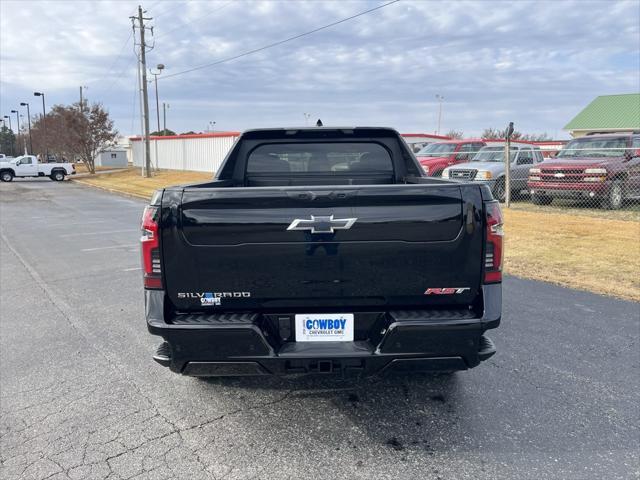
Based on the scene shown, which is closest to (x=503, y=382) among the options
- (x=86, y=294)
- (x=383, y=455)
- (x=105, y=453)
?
(x=383, y=455)

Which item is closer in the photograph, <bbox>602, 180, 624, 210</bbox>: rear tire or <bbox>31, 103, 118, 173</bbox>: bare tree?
<bbox>602, 180, 624, 210</bbox>: rear tire

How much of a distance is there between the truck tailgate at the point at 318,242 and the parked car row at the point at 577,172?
9.16m

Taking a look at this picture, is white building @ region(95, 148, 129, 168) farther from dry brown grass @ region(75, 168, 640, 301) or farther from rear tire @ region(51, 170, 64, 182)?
→ dry brown grass @ region(75, 168, 640, 301)

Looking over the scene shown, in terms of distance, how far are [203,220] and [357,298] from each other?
966mm

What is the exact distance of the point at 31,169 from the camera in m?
37.5

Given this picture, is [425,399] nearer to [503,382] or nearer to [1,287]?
[503,382]

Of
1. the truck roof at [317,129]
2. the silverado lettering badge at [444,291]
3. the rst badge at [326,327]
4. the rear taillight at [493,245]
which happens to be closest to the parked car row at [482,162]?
the truck roof at [317,129]

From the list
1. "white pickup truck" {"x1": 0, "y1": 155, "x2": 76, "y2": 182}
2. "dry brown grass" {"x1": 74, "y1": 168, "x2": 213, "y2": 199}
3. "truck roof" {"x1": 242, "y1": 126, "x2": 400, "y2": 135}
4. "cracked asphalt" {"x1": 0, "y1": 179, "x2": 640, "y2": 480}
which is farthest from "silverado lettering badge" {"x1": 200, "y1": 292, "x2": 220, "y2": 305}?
"white pickup truck" {"x1": 0, "y1": 155, "x2": 76, "y2": 182}

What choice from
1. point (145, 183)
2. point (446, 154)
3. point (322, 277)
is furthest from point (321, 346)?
point (145, 183)

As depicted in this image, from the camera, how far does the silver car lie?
1416 centimetres

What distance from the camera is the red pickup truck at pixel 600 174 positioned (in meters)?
12.1

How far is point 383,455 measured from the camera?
2.84 meters

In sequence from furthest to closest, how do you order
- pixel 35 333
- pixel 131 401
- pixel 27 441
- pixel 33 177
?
pixel 33 177
pixel 35 333
pixel 131 401
pixel 27 441

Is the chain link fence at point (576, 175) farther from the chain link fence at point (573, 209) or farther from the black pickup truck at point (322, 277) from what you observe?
the black pickup truck at point (322, 277)
